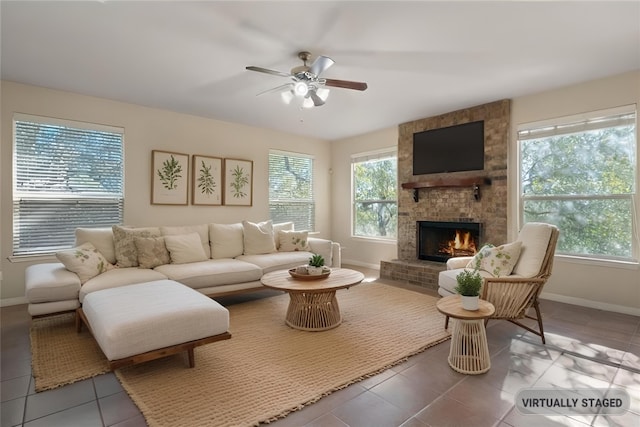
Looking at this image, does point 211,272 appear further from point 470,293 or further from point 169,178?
point 470,293

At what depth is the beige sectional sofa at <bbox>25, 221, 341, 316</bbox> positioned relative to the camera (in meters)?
2.89

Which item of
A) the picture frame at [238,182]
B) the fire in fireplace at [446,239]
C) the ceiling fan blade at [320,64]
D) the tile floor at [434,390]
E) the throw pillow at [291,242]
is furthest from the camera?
the picture frame at [238,182]

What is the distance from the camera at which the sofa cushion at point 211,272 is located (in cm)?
340

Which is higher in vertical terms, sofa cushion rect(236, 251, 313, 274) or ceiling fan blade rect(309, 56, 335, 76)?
ceiling fan blade rect(309, 56, 335, 76)

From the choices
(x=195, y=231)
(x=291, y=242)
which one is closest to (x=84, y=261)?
(x=195, y=231)

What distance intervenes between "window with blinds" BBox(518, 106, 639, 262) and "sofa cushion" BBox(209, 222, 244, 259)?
Answer: 3924 mm

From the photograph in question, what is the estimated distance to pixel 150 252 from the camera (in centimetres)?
366

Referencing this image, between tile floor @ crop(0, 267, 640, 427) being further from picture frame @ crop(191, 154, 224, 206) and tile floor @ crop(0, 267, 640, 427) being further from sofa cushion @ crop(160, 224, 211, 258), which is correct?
picture frame @ crop(191, 154, 224, 206)

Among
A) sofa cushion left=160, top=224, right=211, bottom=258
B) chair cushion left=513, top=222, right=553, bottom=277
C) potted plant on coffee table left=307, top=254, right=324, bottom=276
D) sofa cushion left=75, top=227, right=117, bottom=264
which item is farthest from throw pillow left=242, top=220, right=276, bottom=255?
chair cushion left=513, top=222, right=553, bottom=277

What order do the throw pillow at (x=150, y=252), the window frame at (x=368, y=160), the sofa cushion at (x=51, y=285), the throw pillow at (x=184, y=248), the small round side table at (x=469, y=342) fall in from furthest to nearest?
1. the window frame at (x=368, y=160)
2. the throw pillow at (x=184, y=248)
3. the throw pillow at (x=150, y=252)
4. the sofa cushion at (x=51, y=285)
5. the small round side table at (x=469, y=342)

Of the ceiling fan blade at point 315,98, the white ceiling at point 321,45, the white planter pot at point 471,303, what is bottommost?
the white planter pot at point 471,303

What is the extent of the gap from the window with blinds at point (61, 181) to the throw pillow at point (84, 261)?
921 millimetres

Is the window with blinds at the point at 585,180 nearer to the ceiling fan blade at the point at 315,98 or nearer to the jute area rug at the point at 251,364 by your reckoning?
the jute area rug at the point at 251,364

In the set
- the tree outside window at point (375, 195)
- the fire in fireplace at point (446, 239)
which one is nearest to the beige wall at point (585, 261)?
the fire in fireplace at point (446, 239)
